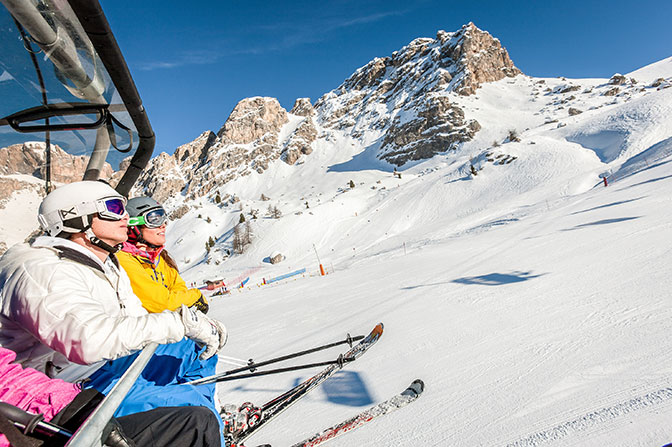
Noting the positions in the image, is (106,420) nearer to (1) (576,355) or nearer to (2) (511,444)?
(2) (511,444)

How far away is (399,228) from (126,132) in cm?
3012

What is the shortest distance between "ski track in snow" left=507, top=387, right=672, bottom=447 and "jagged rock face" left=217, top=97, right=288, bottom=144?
127 meters

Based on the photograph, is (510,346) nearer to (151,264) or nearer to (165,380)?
(165,380)

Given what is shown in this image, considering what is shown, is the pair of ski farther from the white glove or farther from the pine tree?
the pine tree

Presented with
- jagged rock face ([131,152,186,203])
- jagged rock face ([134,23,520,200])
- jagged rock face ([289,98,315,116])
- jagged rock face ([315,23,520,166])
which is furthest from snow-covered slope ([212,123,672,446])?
jagged rock face ([289,98,315,116])

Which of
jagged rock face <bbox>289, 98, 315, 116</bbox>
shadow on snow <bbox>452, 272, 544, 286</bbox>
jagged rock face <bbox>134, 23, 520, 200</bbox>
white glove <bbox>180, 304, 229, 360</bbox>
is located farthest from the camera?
jagged rock face <bbox>289, 98, 315, 116</bbox>

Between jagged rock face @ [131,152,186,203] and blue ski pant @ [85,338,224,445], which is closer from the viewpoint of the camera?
blue ski pant @ [85,338,224,445]

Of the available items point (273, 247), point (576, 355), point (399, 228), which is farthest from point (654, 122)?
point (576, 355)

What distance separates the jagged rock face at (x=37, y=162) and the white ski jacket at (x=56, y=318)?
158cm

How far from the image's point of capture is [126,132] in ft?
10.8

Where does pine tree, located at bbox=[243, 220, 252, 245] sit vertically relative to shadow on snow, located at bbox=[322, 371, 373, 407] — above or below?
above

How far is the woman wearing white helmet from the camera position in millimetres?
1396

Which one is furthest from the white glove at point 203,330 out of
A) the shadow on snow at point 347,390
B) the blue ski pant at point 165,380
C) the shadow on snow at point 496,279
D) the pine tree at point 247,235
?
the pine tree at point 247,235

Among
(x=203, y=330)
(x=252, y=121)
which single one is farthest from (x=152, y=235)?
(x=252, y=121)
